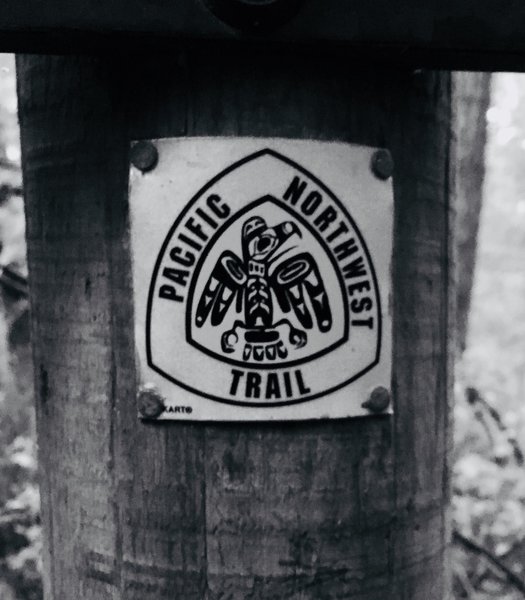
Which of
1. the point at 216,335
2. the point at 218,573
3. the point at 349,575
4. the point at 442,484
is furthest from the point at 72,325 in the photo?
the point at 442,484

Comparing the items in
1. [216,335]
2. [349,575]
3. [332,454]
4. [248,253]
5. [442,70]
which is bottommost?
[349,575]

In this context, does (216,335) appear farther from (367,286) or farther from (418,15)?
(418,15)

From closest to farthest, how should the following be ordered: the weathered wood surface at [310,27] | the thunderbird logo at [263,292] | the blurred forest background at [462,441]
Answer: the weathered wood surface at [310,27] → the thunderbird logo at [263,292] → the blurred forest background at [462,441]

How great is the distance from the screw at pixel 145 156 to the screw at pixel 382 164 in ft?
1.14

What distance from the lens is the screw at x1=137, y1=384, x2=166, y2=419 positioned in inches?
47.2

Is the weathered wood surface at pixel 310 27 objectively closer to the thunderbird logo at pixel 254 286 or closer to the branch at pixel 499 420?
the thunderbird logo at pixel 254 286

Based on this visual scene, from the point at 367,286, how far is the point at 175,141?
1.24ft

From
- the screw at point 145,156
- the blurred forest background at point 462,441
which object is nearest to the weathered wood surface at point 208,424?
the screw at point 145,156

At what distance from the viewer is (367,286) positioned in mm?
1224

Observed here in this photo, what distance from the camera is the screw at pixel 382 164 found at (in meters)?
1.24

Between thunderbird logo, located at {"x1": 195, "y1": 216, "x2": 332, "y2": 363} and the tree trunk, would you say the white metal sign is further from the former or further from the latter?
the tree trunk

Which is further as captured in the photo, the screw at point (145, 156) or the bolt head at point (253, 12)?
the screw at point (145, 156)

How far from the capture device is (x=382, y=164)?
49.1 inches

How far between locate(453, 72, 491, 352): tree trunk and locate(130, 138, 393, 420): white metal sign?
3534 mm
